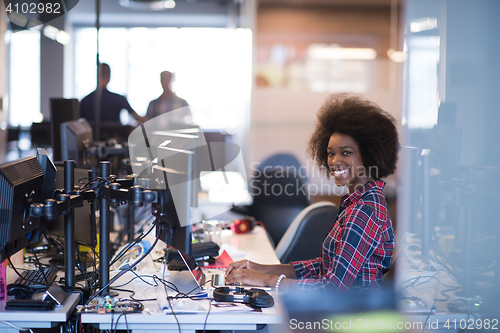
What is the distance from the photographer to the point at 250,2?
5.72 metres

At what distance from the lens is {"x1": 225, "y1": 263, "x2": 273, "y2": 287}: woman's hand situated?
1.68 meters

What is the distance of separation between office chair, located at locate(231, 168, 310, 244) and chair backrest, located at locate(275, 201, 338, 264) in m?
0.86

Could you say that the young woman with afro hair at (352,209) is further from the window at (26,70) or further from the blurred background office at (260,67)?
the window at (26,70)

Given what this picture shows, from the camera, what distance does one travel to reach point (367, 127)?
1.87 meters

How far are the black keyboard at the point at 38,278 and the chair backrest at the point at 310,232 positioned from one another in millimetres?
1105

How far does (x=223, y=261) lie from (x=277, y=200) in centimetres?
128

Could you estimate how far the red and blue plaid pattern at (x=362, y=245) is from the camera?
5.05ft

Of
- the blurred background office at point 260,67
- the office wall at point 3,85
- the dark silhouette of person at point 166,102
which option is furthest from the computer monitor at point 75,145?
the office wall at point 3,85

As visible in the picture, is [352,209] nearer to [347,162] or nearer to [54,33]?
[347,162]

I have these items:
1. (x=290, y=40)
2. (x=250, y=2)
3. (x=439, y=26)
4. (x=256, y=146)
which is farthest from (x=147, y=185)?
(x=290, y=40)

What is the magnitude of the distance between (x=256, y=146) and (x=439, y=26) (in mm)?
3703

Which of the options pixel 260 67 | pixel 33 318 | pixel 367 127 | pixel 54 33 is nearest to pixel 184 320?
pixel 33 318

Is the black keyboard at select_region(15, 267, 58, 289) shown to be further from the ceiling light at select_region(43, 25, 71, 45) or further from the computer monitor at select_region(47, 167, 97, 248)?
the ceiling light at select_region(43, 25, 71, 45)

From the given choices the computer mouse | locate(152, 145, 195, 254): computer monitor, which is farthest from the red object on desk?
the computer mouse
